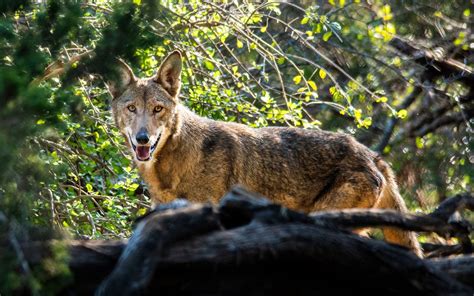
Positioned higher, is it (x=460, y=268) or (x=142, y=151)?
(x=142, y=151)

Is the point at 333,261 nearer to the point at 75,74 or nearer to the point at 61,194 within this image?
the point at 75,74

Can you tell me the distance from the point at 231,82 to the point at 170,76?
2.46 m

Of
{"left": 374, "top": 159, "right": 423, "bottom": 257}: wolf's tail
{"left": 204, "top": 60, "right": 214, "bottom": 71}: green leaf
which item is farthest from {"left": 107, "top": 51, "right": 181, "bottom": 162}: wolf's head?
{"left": 374, "top": 159, "right": 423, "bottom": 257}: wolf's tail

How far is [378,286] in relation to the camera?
4266mm

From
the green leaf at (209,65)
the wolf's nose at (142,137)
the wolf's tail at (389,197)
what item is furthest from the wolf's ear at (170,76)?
the wolf's tail at (389,197)

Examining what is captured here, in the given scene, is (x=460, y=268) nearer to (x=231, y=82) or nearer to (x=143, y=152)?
(x=143, y=152)

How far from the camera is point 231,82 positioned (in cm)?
1102

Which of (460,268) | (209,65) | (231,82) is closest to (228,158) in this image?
(209,65)

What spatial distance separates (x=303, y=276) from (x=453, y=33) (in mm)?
7148

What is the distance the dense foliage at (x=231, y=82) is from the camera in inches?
185

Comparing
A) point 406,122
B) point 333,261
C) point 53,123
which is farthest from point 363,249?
point 406,122

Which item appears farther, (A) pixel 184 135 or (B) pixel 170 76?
(B) pixel 170 76

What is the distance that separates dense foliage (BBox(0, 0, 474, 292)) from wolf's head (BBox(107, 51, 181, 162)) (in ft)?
0.84

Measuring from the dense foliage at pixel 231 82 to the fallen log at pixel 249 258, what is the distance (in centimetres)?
45
